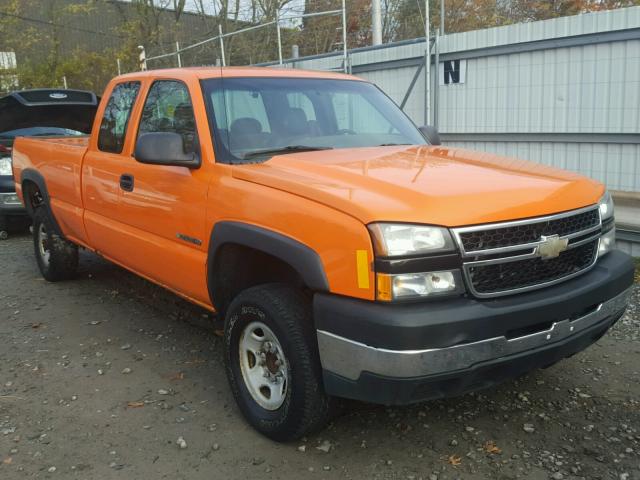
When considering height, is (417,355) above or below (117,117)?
below

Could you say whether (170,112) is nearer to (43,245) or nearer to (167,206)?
(167,206)

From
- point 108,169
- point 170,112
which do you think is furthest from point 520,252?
point 108,169

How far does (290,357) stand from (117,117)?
2.82 metres

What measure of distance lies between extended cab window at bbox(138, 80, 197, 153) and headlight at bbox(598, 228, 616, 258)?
2.37 m

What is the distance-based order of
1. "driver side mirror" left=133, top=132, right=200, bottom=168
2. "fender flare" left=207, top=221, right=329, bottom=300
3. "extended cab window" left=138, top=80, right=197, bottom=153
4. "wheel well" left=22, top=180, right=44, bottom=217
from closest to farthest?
"fender flare" left=207, top=221, right=329, bottom=300 < "driver side mirror" left=133, top=132, right=200, bottom=168 < "extended cab window" left=138, top=80, right=197, bottom=153 < "wheel well" left=22, top=180, right=44, bottom=217

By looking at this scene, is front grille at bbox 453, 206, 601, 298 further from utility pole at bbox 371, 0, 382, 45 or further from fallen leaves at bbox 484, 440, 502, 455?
utility pole at bbox 371, 0, 382, 45

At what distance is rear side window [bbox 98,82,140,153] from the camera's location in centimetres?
465

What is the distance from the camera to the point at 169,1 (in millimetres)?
24859

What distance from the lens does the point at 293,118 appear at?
3.97 meters

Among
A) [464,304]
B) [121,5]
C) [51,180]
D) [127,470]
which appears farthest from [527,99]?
[121,5]

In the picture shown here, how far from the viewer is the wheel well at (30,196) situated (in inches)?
258

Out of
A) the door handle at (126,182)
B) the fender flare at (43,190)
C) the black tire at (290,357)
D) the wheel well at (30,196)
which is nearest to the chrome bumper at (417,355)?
the black tire at (290,357)

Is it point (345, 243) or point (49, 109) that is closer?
point (345, 243)

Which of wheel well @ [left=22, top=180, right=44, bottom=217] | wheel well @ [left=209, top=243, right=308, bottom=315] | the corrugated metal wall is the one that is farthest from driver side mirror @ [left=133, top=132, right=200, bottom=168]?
the corrugated metal wall
